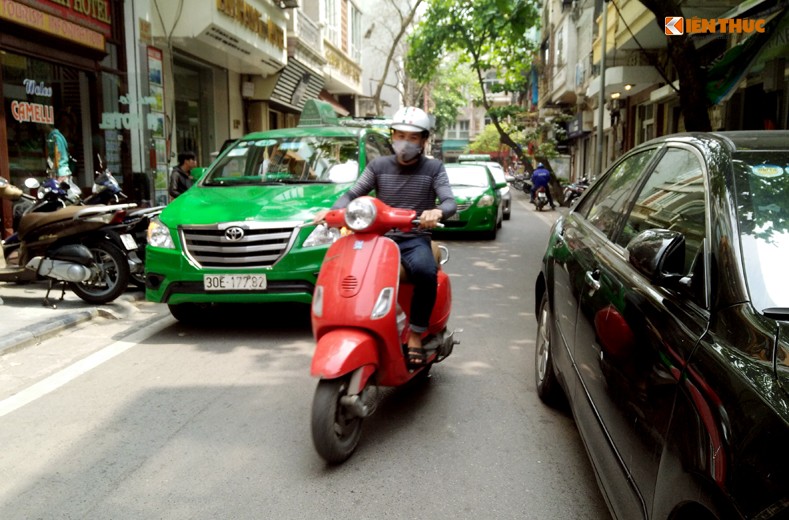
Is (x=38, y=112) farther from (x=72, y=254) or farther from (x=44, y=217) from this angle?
(x=72, y=254)

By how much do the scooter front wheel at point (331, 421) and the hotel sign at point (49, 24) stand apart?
27.5 ft

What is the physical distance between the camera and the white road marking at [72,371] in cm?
445

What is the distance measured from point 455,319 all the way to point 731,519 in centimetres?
526

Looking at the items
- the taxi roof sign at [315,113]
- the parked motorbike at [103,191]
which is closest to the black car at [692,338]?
the parked motorbike at [103,191]

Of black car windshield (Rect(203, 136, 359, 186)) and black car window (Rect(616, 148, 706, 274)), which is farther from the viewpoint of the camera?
black car windshield (Rect(203, 136, 359, 186))

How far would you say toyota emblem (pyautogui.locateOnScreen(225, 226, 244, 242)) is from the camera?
5.72m

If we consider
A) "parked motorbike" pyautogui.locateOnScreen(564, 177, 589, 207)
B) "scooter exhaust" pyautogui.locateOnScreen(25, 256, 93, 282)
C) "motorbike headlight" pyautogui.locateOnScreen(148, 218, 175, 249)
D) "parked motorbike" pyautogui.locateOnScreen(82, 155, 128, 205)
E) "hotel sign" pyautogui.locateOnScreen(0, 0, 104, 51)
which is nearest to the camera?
"motorbike headlight" pyautogui.locateOnScreen(148, 218, 175, 249)

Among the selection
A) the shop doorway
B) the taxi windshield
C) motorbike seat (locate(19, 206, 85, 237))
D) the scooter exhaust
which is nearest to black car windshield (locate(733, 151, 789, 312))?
the scooter exhaust

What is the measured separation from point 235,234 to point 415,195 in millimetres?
1880

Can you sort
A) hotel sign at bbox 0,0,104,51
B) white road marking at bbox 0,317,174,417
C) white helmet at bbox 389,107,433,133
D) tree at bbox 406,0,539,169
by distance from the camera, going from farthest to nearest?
1. tree at bbox 406,0,539,169
2. hotel sign at bbox 0,0,104,51
3. white road marking at bbox 0,317,174,417
4. white helmet at bbox 389,107,433,133

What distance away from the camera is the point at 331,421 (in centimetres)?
331

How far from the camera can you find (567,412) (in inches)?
168

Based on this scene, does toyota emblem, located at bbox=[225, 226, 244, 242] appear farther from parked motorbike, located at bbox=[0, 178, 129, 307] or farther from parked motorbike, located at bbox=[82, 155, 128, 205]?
parked motorbike, located at bbox=[82, 155, 128, 205]

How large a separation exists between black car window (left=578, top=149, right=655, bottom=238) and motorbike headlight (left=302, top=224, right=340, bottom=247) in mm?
2201
